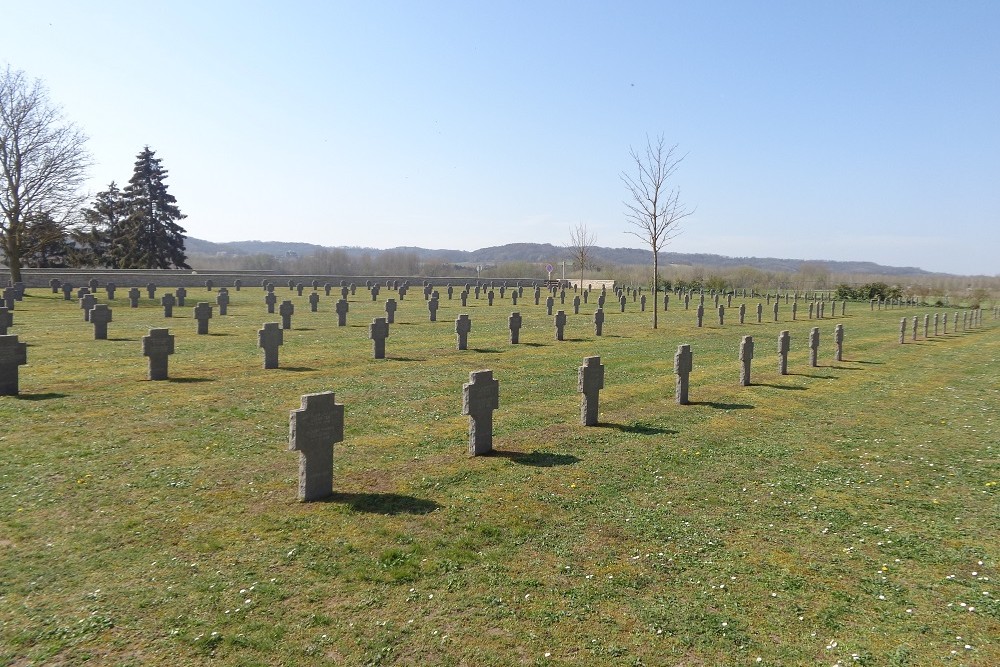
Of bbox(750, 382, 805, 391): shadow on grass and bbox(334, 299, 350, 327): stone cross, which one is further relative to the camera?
bbox(334, 299, 350, 327): stone cross

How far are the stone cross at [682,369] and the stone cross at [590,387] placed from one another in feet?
8.91

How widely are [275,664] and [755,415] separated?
1058cm

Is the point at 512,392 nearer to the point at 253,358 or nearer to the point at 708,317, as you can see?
the point at 253,358

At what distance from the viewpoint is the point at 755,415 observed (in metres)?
12.7

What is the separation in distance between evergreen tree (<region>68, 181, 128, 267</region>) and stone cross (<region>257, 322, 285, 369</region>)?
58173mm

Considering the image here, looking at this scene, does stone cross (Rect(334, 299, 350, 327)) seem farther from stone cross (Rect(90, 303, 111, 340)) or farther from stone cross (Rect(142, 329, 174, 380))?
stone cross (Rect(142, 329, 174, 380))

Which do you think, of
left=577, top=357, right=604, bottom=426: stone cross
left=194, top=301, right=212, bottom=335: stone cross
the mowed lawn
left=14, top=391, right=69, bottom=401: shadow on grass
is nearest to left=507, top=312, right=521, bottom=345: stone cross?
the mowed lawn

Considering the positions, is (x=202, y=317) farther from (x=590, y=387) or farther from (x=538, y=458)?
(x=538, y=458)

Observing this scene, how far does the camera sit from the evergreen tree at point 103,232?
209ft

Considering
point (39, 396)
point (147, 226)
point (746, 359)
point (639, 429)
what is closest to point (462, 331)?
point (746, 359)

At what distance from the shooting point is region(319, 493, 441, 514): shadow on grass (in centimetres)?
714

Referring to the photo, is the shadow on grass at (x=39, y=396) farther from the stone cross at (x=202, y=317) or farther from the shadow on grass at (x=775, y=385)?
the shadow on grass at (x=775, y=385)

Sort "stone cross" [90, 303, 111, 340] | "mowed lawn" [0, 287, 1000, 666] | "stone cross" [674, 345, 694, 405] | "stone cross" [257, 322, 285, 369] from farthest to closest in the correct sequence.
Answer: "stone cross" [90, 303, 111, 340] < "stone cross" [257, 322, 285, 369] < "stone cross" [674, 345, 694, 405] < "mowed lawn" [0, 287, 1000, 666]

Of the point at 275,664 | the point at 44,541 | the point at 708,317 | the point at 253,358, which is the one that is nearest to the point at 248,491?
the point at 44,541
